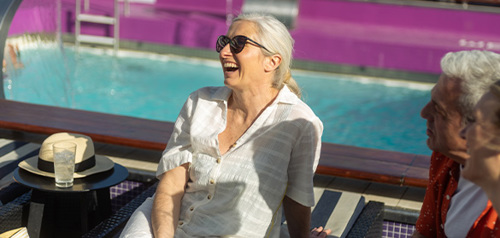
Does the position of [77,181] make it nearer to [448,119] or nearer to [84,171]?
[84,171]

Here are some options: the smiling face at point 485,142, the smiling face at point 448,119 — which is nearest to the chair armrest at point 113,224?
the smiling face at point 448,119

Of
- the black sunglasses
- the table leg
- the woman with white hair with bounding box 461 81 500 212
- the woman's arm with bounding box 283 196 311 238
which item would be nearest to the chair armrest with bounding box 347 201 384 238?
the woman's arm with bounding box 283 196 311 238

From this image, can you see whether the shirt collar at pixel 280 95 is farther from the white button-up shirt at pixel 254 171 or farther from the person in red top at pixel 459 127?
the person in red top at pixel 459 127

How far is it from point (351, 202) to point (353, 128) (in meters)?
3.86

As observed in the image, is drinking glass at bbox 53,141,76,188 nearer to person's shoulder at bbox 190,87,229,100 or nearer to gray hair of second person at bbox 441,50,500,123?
person's shoulder at bbox 190,87,229,100

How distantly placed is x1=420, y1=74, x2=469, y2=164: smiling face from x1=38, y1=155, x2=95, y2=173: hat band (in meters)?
1.54

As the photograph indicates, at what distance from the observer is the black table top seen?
262 cm

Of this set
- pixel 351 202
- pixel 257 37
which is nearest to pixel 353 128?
pixel 351 202

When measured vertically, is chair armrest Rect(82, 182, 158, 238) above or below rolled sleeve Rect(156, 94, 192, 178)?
below

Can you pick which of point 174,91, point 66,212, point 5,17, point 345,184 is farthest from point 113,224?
point 174,91

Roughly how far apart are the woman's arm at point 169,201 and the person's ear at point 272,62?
45 cm

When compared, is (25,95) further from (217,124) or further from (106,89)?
(217,124)

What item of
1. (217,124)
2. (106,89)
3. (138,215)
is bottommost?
(106,89)

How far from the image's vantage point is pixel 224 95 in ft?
7.80
